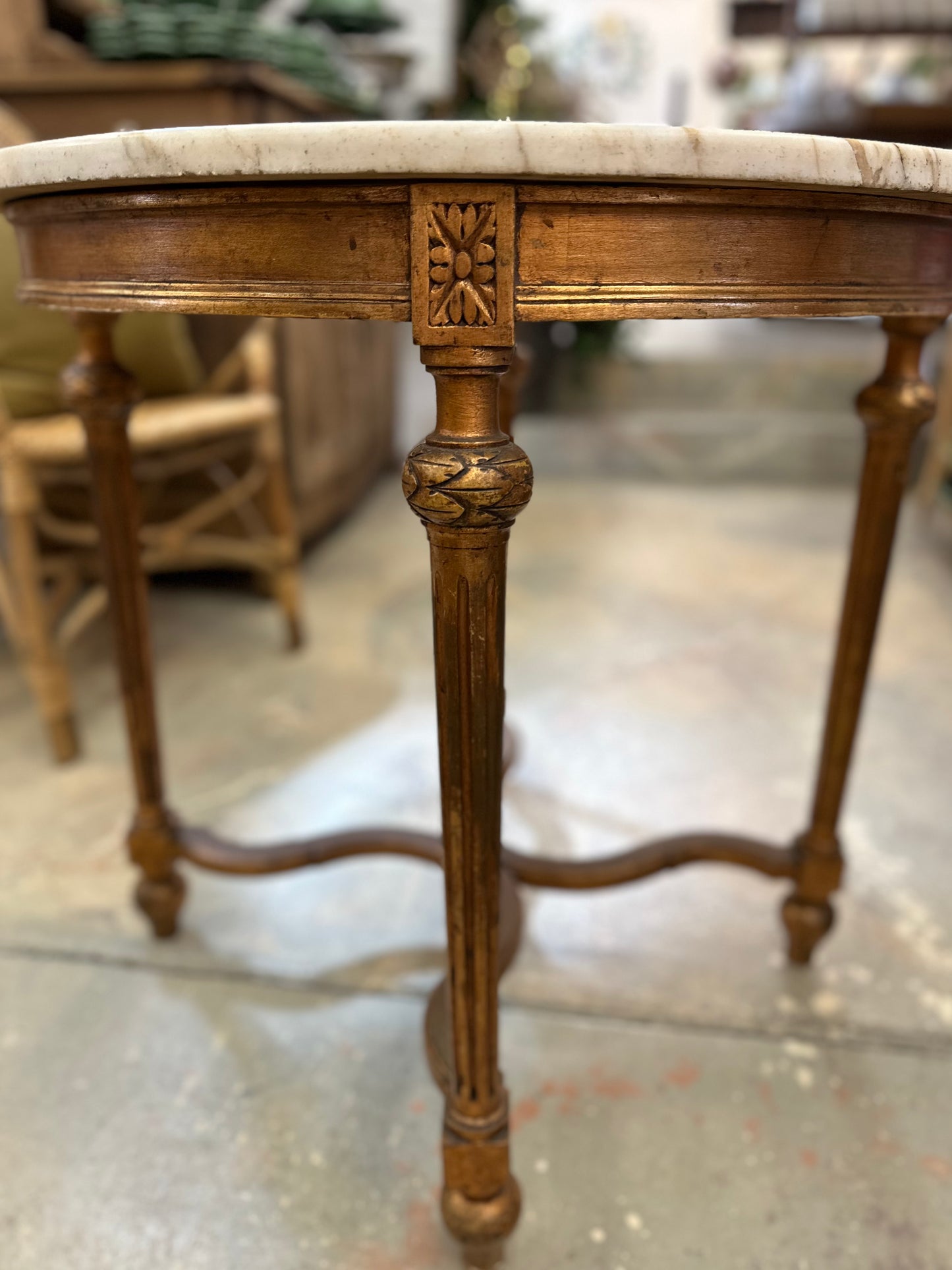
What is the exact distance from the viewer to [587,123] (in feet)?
1.57

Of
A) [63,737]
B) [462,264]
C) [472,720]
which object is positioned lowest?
[63,737]

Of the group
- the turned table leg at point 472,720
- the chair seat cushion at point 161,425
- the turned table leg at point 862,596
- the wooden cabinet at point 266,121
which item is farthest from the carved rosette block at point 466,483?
the wooden cabinet at point 266,121

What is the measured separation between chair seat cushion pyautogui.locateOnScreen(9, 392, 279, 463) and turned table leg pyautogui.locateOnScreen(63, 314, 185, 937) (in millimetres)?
421

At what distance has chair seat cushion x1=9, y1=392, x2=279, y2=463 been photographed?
1423mm

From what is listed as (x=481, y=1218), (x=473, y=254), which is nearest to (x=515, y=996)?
(x=481, y=1218)

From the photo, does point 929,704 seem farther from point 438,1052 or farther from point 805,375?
point 805,375

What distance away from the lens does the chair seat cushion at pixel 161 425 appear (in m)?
1.42

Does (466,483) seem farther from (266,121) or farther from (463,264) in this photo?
(266,121)

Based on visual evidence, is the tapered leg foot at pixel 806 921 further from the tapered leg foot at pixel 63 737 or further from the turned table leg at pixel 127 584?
the tapered leg foot at pixel 63 737

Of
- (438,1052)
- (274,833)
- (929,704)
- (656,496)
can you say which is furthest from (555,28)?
(438,1052)

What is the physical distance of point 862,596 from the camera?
0.92 meters

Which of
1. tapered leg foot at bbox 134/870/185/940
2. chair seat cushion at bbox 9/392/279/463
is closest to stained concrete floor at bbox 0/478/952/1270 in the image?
tapered leg foot at bbox 134/870/185/940

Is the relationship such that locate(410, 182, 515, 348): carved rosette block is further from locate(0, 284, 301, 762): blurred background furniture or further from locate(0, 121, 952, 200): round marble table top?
locate(0, 284, 301, 762): blurred background furniture

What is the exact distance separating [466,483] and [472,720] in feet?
0.54
